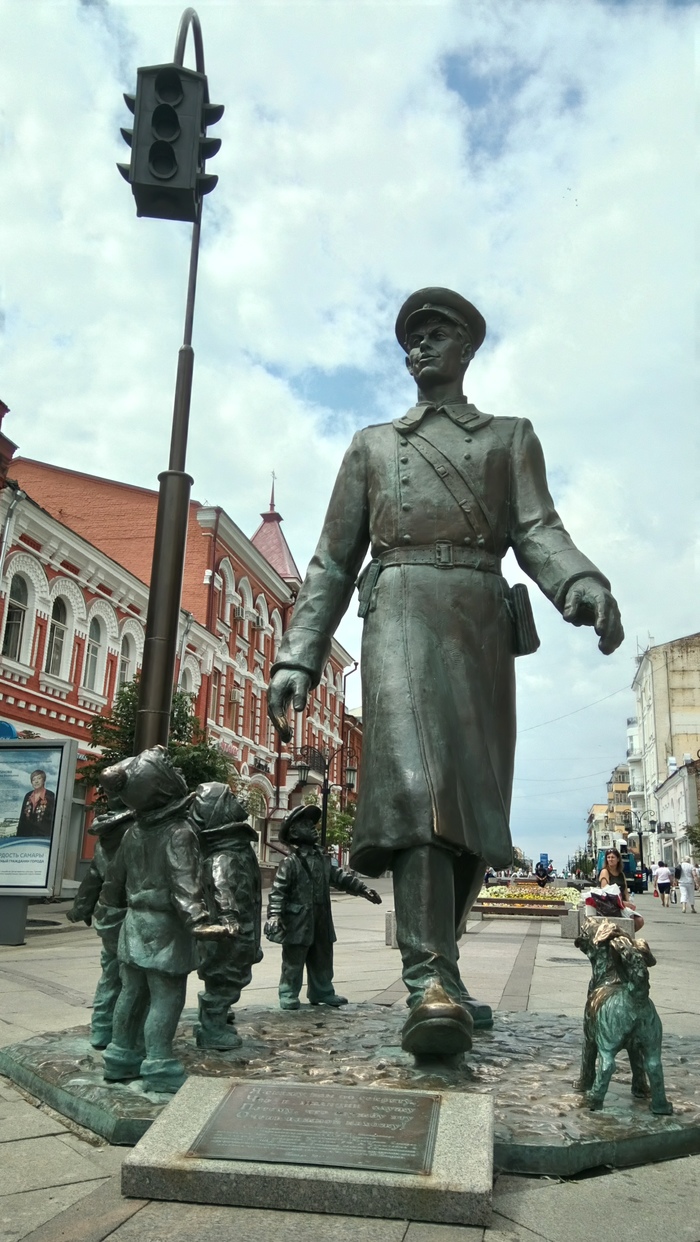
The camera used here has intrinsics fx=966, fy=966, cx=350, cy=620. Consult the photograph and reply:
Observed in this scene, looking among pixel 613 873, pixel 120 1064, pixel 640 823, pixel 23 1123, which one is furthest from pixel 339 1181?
pixel 640 823

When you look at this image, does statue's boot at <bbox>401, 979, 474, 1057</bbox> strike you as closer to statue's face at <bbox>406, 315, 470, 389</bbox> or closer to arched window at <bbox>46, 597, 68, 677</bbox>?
statue's face at <bbox>406, 315, 470, 389</bbox>

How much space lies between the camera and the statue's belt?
3.91m

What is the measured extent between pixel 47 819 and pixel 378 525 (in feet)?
25.7

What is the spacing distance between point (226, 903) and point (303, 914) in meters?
1.80

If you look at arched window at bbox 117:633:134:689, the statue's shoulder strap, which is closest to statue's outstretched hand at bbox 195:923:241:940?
the statue's shoulder strap

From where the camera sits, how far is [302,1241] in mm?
2129

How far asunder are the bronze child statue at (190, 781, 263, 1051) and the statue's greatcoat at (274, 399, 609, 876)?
687 mm

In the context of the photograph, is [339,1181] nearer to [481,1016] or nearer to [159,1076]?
[159,1076]

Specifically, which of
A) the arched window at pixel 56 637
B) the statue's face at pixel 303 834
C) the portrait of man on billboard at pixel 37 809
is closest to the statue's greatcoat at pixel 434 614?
the statue's face at pixel 303 834

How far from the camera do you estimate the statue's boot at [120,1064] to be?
3.23m

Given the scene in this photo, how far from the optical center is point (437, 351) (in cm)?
431

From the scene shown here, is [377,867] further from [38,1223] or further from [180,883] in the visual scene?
[38,1223]

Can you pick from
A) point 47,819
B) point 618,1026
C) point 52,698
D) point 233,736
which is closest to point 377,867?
point 618,1026

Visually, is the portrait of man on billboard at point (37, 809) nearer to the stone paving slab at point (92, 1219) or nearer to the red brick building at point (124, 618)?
the stone paving slab at point (92, 1219)
